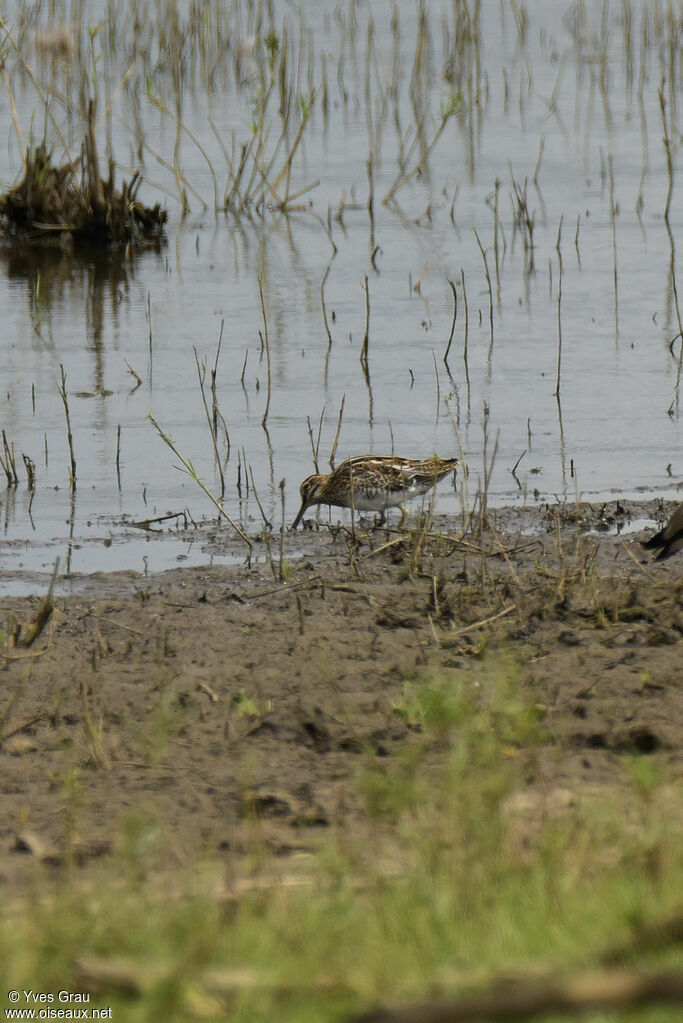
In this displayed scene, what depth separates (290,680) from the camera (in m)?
5.82

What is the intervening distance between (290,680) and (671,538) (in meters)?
1.81

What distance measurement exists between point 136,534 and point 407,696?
3092 millimetres

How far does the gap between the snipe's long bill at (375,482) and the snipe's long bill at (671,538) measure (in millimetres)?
1498

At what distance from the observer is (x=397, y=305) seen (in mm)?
12375

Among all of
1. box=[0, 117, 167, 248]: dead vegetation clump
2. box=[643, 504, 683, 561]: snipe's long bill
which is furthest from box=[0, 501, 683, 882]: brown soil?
box=[0, 117, 167, 248]: dead vegetation clump

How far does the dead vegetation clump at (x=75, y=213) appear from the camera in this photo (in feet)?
49.2

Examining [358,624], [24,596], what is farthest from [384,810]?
[24,596]

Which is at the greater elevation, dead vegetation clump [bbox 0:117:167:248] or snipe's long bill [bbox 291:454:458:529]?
dead vegetation clump [bbox 0:117:167:248]

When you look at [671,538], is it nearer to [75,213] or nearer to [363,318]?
[363,318]

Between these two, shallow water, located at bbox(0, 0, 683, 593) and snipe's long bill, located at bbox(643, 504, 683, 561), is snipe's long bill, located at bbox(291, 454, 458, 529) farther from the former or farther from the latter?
snipe's long bill, located at bbox(643, 504, 683, 561)

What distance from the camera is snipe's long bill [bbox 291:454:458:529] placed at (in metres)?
7.96

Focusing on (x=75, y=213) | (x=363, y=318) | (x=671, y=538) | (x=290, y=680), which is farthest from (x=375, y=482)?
(x=75, y=213)

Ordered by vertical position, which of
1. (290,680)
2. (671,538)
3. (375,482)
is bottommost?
(290,680)

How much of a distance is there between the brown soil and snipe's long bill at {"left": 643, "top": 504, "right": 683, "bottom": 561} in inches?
5.5
